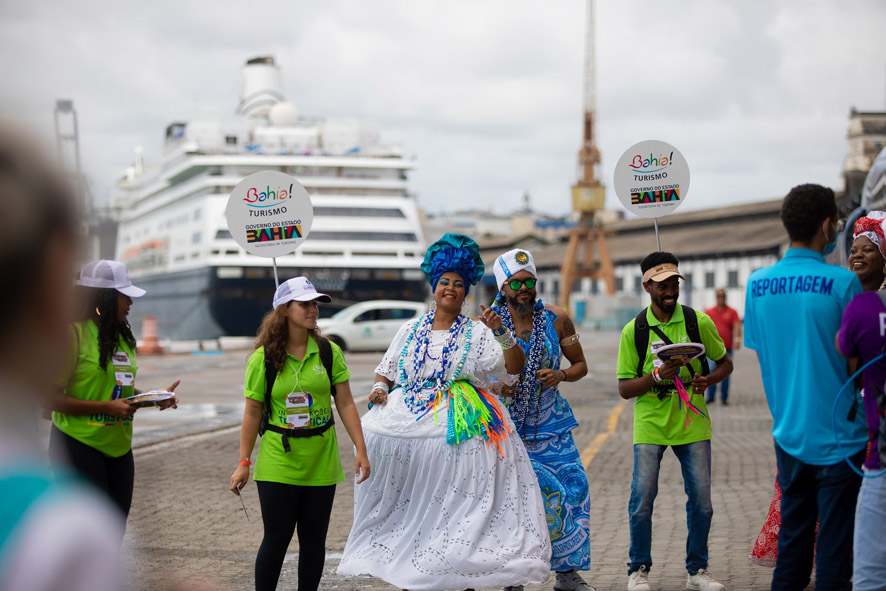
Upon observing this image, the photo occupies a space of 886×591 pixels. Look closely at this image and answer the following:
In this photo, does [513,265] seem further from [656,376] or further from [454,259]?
[656,376]

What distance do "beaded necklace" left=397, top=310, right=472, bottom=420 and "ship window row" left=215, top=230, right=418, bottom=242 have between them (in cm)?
4113

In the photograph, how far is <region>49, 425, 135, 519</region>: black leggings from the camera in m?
4.82

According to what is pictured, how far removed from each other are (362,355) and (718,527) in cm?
2408

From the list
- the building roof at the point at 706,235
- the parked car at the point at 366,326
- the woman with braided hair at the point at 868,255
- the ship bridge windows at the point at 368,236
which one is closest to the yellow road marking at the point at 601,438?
the woman with braided hair at the point at 868,255

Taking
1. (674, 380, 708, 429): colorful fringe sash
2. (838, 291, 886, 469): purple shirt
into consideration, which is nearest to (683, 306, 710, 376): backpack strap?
(674, 380, 708, 429): colorful fringe sash

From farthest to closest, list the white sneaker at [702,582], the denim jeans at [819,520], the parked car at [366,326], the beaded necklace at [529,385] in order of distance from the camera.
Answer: the parked car at [366,326], the beaded necklace at [529,385], the white sneaker at [702,582], the denim jeans at [819,520]

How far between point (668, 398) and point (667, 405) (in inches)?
1.6

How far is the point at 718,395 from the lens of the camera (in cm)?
1727

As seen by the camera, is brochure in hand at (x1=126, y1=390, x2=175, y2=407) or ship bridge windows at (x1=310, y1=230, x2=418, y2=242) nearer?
brochure in hand at (x1=126, y1=390, x2=175, y2=407)

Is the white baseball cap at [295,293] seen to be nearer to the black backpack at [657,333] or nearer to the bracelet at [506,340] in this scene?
the bracelet at [506,340]

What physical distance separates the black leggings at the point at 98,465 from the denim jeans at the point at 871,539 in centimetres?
327

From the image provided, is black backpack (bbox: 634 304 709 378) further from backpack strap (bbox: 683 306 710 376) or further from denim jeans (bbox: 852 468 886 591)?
denim jeans (bbox: 852 468 886 591)

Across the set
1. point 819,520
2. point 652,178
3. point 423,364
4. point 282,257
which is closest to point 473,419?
point 423,364

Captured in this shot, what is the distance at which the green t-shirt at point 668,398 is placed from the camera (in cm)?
557
